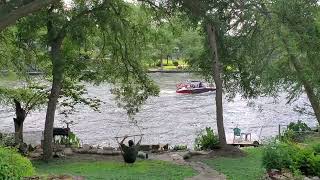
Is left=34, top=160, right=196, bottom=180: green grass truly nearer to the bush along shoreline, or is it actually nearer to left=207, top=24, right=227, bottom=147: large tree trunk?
the bush along shoreline

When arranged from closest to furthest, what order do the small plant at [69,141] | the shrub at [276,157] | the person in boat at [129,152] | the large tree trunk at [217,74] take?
the shrub at [276,157], the person in boat at [129,152], the large tree trunk at [217,74], the small plant at [69,141]

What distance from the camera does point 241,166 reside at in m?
17.0

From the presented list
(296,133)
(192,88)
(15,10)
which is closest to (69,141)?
(296,133)

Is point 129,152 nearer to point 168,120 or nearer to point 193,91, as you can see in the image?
point 168,120

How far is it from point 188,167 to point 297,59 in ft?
20.2

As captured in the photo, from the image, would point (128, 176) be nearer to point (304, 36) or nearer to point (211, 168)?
point (211, 168)

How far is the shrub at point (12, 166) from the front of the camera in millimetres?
7777

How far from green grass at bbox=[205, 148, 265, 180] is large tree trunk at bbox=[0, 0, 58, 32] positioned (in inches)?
297

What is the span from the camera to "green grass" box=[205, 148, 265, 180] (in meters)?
14.7

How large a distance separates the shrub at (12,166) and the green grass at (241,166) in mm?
7056

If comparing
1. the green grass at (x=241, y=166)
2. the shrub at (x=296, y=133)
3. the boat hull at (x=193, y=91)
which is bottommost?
the green grass at (x=241, y=166)

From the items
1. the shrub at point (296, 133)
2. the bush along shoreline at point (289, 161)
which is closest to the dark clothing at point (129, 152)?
the bush along shoreline at point (289, 161)

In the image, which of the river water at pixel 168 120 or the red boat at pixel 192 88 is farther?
Answer: the red boat at pixel 192 88

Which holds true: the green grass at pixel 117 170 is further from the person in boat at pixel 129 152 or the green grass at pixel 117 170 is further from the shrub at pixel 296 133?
the shrub at pixel 296 133
